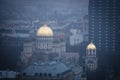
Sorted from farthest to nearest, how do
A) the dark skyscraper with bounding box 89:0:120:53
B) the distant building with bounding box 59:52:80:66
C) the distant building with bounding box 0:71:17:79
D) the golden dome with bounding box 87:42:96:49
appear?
the dark skyscraper with bounding box 89:0:120:53 < the golden dome with bounding box 87:42:96:49 < the distant building with bounding box 59:52:80:66 < the distant building with bounding box 0:71:17:79

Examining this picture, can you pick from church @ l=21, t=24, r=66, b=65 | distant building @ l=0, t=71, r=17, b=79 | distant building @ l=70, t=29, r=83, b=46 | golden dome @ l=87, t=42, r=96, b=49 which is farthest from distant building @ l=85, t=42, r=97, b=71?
distant building @ l=0, t=71, r=17, b=79

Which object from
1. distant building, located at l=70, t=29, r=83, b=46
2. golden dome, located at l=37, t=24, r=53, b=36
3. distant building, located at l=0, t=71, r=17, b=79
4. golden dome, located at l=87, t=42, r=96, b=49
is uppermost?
golden dome, located at l=37, t=24, r=53, b=36

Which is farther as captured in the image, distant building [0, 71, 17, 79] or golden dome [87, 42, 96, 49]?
golden dome [87, 42, 96, 49]

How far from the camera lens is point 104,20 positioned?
123ft

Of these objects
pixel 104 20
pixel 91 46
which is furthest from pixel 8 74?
pixel 104 20

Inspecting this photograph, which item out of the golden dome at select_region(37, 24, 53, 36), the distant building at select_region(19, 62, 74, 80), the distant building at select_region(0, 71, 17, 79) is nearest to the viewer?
the distant building at select_region(19, 62, 74, 80)

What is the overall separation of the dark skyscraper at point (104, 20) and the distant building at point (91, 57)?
1.85 m

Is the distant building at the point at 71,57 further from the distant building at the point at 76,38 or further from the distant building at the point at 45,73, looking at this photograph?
the distant building at the point at 45,73

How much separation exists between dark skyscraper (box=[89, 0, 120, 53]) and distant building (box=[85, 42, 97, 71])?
1.85 m

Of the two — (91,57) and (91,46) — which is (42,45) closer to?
(91,46)

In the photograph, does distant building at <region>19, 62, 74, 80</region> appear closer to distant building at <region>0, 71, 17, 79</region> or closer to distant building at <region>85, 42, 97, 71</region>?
distant building at <region>0, 71, 17, 79</region>

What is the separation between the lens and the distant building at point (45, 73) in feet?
82.1

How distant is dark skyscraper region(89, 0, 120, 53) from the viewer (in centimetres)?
3684

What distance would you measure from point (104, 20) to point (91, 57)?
3.90 m
